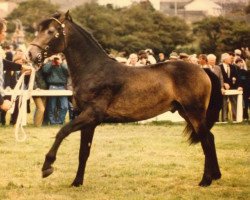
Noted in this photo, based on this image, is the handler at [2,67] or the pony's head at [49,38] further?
the pony's head at [49,38]

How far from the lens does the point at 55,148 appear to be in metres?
9.38

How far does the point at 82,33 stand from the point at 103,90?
948mm

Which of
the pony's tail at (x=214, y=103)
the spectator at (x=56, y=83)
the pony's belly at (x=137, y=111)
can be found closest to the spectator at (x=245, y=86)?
the spectator at (x=56, y=83)

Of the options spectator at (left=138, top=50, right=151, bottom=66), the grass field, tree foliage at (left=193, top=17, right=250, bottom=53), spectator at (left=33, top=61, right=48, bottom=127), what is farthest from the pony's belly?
tree foliage at (left=193, top=17, right=250, bottom=53)

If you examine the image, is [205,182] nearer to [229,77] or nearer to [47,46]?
[47,46]

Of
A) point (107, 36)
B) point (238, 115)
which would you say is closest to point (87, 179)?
point (238, 115)

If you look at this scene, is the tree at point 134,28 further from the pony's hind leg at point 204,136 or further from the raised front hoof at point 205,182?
the raised front hoof at point 205,182

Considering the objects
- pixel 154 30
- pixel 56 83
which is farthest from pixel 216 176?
pixel 154 30

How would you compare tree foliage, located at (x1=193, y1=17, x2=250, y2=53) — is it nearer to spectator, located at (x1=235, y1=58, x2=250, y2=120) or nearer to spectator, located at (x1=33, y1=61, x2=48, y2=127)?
spectator, located at (x1=235, y1=58, x2=250, y2=120)

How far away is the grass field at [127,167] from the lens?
9.47m

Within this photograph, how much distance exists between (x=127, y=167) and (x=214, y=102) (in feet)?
6.57

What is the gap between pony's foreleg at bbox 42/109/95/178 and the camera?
9328 millimetres

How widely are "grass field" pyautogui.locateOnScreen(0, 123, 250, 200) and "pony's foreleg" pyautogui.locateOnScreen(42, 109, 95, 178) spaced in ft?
1.23

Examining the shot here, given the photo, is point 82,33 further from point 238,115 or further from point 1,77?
point 238,115
